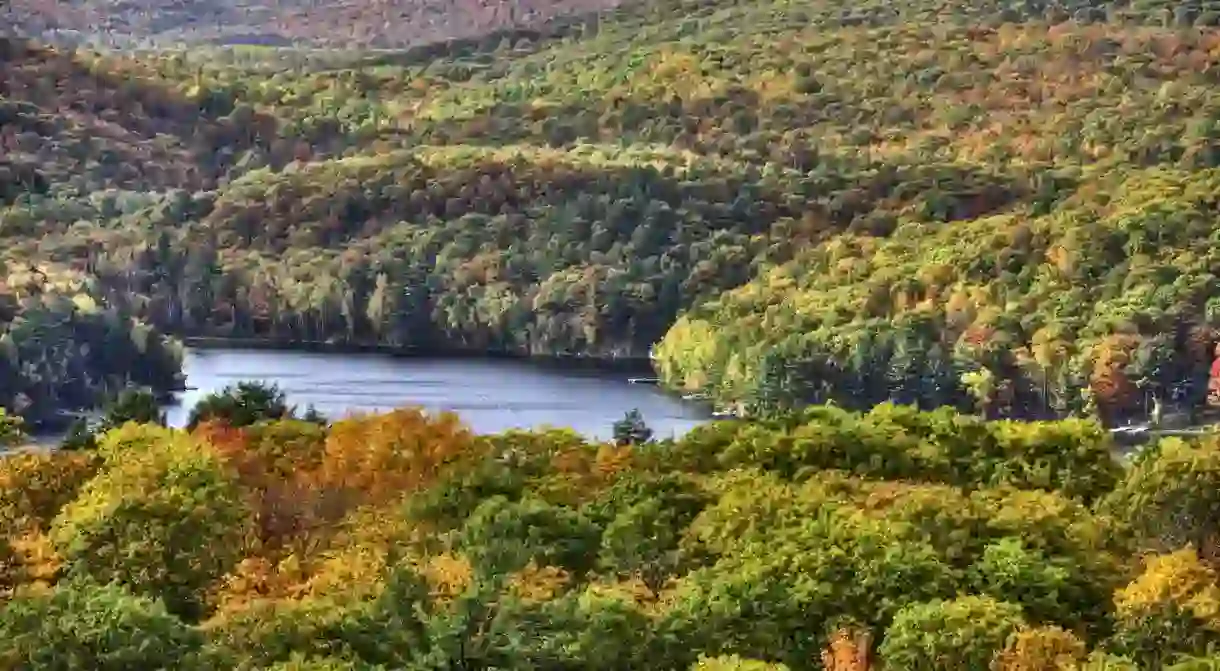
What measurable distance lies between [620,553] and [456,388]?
106691 millimetres

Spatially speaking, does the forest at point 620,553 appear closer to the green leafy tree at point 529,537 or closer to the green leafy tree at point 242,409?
the green leafy tree at point 529,537

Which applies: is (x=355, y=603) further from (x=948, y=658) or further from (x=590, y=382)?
(x=590, y=382)

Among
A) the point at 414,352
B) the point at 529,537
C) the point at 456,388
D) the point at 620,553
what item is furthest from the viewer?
the point at 414,352

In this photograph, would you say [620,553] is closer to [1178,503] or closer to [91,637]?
[91,637]

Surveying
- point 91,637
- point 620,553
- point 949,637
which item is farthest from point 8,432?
point 949,637

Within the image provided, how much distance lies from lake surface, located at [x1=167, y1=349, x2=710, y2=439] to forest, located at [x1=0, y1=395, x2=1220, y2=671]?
2476 inches

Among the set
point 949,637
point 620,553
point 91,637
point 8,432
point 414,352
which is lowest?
point 91,637

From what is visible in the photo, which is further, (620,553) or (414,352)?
(414,352)

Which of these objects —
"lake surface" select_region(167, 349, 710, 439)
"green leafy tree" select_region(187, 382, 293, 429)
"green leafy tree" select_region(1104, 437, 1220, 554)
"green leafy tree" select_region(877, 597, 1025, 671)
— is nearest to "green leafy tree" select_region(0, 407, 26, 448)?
"green leafy tree" select_region(187, 382, 293, 429)

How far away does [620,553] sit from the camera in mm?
48500

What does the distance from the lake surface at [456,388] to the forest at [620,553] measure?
62.9m

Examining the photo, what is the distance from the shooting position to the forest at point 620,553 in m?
41.6

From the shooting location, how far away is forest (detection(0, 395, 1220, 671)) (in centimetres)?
4156

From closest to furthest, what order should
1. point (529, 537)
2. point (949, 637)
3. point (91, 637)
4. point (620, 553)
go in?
point (91, 637), point (949, 637), point (529, 537), point (620, 553)
